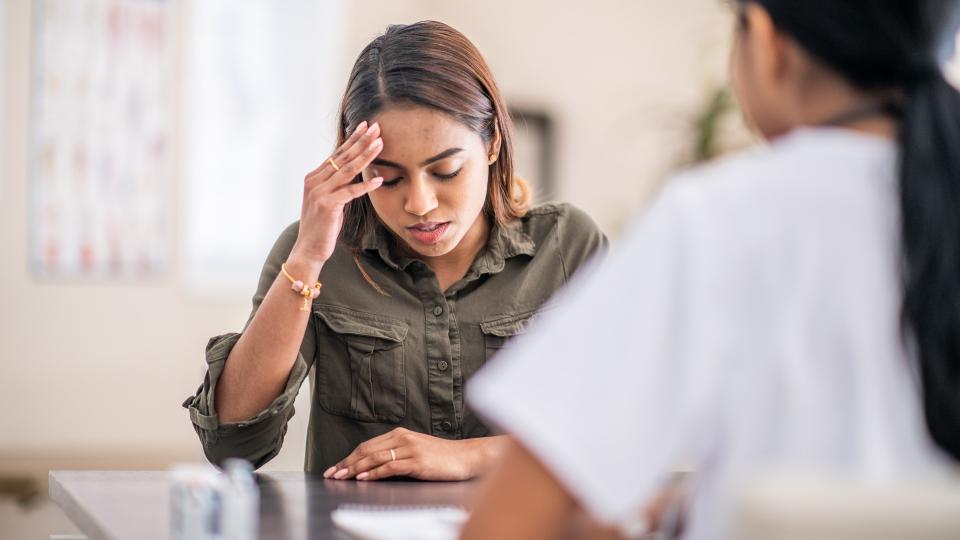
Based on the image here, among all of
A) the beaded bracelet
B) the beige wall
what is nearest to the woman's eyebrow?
the beaded bracelet

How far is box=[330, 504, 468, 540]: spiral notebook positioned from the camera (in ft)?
3.95

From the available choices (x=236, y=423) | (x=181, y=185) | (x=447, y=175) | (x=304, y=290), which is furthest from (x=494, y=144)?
(x=181, y=185)

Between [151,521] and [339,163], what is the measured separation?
2.15 feet

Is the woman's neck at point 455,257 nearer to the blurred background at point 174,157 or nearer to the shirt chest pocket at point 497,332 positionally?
the shirt chest pocket at point 497,332

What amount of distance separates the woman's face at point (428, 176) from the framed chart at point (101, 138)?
9.47ft

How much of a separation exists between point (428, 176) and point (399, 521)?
61cm

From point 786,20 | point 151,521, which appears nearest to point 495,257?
point 151,521

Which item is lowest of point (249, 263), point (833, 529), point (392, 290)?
point (249, 263)

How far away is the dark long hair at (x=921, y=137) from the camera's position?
28.2 inches

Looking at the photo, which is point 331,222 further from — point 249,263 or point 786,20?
point 249,263

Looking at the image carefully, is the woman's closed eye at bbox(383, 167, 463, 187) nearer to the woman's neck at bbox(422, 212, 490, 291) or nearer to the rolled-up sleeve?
the woman's neck at bbox(422, 212, 490, 291)

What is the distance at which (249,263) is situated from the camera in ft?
15.5

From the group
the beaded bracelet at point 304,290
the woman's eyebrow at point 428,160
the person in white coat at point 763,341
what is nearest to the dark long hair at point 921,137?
the person in white coat at point 763,341

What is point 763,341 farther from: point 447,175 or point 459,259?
point 459,259
